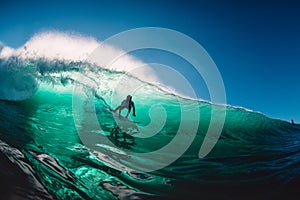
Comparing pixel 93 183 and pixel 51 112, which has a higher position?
pixel 51 112

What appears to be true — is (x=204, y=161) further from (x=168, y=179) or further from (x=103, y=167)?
(x=103, y=167)

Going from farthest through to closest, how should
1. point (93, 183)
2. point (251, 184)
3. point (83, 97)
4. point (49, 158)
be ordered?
point (83, 97)
point (49, 158)
point (251, 184)
point (93, 183)

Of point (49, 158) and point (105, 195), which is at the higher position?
point (49, 158)

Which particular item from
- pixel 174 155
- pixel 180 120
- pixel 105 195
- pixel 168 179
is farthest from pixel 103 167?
pixel 180 120

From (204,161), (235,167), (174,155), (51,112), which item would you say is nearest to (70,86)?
(51,112)

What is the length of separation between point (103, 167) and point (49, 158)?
0.98m

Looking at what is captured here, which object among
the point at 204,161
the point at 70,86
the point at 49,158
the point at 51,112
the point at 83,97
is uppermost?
the point at 70,86

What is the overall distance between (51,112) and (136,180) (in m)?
6.38

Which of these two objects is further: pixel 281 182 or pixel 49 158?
pixel 49 158

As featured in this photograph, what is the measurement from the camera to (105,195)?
255 cm

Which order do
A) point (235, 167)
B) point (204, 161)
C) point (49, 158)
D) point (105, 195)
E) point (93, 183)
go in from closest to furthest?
1. point (105, 195)
2. point (93, 183)
3. point (49, 158)
4. point (235, 167)
5. point (204, 161)

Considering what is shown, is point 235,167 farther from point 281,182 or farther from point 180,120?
point 180,120

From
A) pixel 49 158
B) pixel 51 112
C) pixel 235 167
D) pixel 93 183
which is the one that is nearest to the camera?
pixel 93 183

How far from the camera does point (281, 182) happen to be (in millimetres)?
2951
